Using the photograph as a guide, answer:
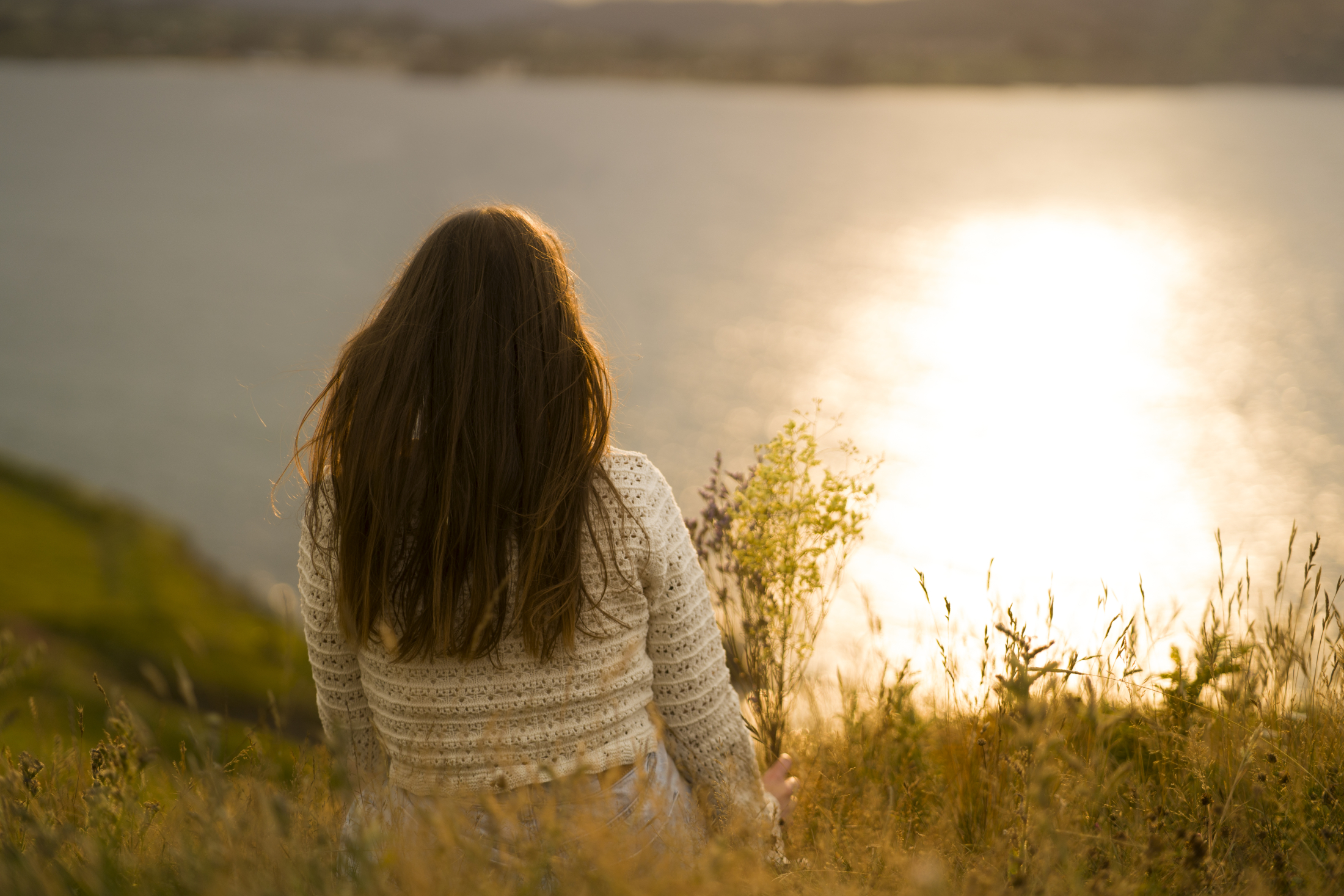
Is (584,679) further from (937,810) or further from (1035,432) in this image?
(1035,432)

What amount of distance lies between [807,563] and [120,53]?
212ft

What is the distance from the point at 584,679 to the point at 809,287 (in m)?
25.6

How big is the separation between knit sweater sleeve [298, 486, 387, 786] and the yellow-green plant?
91cm

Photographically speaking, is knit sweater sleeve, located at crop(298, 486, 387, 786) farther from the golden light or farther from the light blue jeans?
the golden light

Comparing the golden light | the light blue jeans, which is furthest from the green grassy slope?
the golden light

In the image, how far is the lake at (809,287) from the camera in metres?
12.1

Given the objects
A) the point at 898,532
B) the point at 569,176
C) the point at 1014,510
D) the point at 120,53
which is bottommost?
the point at 898,532

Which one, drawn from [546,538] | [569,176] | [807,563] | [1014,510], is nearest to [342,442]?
[546,538]

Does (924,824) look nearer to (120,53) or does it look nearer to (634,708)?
(634,708)

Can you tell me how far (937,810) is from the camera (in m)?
1.82

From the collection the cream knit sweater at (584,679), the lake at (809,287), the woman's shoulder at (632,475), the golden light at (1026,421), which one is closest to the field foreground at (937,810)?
the cream knit sweater at (584,679)

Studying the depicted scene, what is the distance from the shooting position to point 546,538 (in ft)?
4.90

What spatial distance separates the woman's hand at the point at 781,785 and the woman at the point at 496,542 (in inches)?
4.8

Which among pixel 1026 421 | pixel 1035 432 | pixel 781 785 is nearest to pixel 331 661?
pixel 781 785
